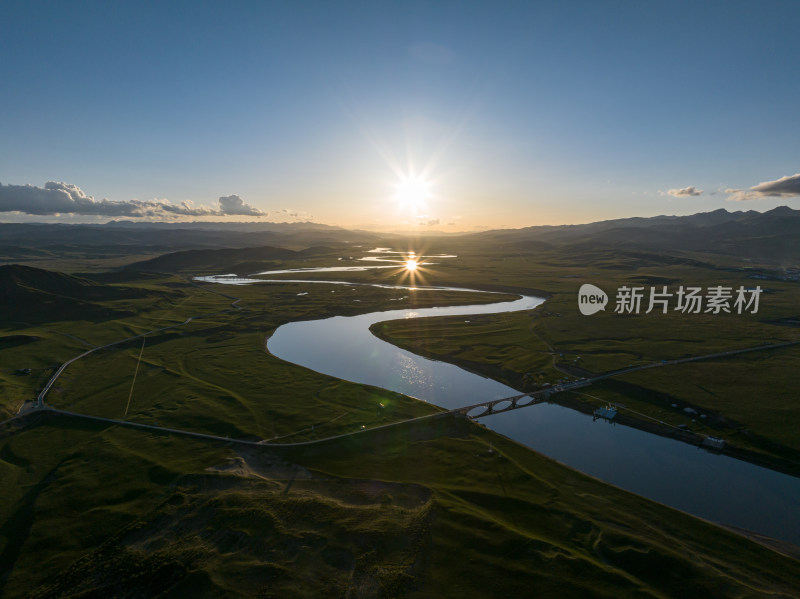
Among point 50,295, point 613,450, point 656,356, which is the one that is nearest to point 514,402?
point 613,450

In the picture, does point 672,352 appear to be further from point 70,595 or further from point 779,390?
point 70,595

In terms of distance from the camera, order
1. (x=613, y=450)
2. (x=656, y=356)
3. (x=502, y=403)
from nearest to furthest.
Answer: (x=613, y=450)
(x=502, y=403)
(x=656, y=356)

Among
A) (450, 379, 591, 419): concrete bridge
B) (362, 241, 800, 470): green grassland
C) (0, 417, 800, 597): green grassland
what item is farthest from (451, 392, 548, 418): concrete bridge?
(0, 417, 800, 597): green grassland

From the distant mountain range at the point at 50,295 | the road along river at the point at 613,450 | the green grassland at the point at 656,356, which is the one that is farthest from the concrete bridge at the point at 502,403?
the distant mountain range at the point at 50,295

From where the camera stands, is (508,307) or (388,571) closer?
(388,571)

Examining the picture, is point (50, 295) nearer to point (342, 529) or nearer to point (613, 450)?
point (342, 529)

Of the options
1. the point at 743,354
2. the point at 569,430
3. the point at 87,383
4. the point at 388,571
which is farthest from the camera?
the point at 743,354

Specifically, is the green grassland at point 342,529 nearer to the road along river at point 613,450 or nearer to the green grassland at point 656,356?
the road along river at point 613,450

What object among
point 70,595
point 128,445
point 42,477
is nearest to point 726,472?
point 70,595
